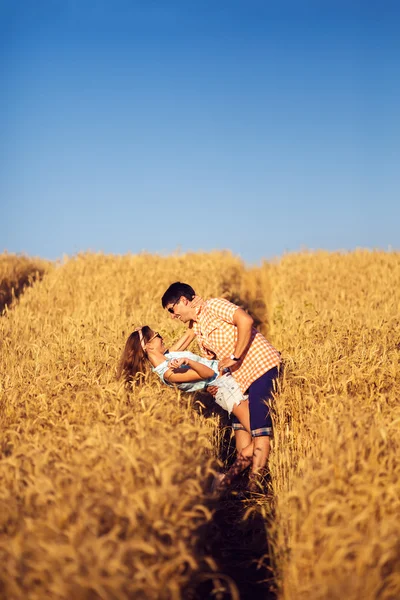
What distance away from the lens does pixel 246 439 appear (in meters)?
5.16

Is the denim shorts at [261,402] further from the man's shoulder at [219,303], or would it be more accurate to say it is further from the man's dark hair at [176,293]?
the man's dark hair at [176,293]

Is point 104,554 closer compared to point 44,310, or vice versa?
point 104,554

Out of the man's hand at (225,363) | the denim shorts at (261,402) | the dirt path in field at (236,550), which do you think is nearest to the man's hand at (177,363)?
the man's hand at (225,363)

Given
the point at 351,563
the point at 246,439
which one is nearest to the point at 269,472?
the point at 246,439

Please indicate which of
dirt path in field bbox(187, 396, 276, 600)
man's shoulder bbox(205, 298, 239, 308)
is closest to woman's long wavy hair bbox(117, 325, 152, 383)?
man's shoulder bbox(205, 298, 239, 308)

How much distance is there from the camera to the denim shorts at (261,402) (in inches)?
194

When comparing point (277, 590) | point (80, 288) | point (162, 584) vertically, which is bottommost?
point (277, 590)

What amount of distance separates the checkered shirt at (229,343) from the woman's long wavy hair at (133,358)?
1.66 ft

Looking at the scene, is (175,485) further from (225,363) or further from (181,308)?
(181,308)

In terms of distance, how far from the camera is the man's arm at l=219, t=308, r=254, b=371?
473cm

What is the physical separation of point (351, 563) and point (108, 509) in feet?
3.95

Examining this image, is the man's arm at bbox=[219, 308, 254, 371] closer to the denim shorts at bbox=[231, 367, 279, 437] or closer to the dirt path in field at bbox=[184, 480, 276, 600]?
the denim shorts at bbox=[231, 367, 279, 437]

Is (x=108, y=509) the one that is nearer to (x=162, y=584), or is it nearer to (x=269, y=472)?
(x=162, y=584)

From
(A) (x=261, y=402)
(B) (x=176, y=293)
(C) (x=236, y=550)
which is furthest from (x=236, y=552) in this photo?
(B) (x=176, y=293)
